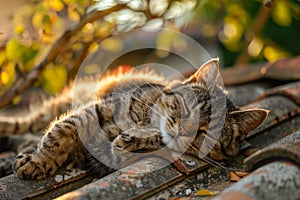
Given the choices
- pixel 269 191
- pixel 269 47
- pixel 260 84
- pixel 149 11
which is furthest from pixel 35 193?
pixel 269 47

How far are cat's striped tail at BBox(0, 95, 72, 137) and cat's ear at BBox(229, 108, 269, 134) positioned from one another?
162 centimetres

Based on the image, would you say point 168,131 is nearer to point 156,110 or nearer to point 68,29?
point 156,110

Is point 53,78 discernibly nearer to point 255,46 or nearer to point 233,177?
point 233,177

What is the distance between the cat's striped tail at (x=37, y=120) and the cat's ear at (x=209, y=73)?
4.94 feet

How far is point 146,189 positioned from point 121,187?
11 cm

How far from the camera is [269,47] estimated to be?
18.0 ft

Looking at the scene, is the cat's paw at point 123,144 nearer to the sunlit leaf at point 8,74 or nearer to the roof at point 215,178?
the roof at point 215,178

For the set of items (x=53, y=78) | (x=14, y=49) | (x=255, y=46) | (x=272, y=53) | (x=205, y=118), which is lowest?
(x=255, y=46)

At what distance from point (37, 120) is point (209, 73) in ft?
6.07

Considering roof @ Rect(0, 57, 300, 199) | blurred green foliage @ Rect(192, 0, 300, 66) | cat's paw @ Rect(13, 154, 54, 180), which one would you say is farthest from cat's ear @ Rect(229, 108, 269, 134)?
blurred green foliage @ Rect(192, 0, 300, 66)

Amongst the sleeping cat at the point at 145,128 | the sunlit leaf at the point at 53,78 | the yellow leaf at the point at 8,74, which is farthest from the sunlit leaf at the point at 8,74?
the sleeping cat at the point at 145,128

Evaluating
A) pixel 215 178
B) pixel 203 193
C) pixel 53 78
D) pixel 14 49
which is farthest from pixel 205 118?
pixel 53 78

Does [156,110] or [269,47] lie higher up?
[156,110]

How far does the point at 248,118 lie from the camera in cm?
258
